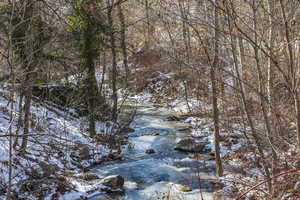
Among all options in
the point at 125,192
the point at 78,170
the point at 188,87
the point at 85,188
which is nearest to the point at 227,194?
the point at 125,192

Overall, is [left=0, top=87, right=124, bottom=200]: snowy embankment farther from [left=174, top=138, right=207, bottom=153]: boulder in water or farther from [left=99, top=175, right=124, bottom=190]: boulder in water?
[left=174, top=138, right=207, bottom=153]: boulder in water

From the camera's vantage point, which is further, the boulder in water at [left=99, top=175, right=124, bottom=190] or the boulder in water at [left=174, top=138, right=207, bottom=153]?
the boulder in water at [left=174, top=138, right=207, bottom=153]

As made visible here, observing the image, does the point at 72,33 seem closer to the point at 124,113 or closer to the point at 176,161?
the point at 124,113

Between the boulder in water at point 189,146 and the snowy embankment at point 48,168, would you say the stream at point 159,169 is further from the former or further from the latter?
the snowy embankment at point 48,168

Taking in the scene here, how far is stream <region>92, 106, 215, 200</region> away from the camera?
26.1 feet

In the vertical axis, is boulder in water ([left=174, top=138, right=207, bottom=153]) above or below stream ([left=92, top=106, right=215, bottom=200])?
above

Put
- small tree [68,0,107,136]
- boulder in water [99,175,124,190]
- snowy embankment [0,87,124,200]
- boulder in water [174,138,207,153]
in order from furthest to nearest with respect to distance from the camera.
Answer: small tree [68,0,107,136] < boulder in water [174,138,207,153] < boulder in water [99,175,124,190] < snowy embankment [0,87,124,200]

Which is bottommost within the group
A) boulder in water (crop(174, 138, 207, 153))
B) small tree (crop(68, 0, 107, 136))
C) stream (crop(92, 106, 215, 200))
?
stream (crop(92, 106, 215, 200))

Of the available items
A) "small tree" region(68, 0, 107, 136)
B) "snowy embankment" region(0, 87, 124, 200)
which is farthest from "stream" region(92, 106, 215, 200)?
"small tree" region(68, 0, 107, 136)

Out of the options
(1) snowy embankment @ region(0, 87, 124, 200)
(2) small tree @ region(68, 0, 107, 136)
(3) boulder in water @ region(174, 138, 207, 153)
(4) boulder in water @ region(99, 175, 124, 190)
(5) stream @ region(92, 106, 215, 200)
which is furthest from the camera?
(2) small tree @ region(68, 0, 107, 136)

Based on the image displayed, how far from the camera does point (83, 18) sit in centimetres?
1263

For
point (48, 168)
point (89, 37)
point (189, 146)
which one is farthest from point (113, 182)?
point (89, 37)

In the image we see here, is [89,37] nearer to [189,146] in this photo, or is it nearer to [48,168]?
[189,146]

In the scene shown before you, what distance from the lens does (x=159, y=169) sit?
31.8ft
